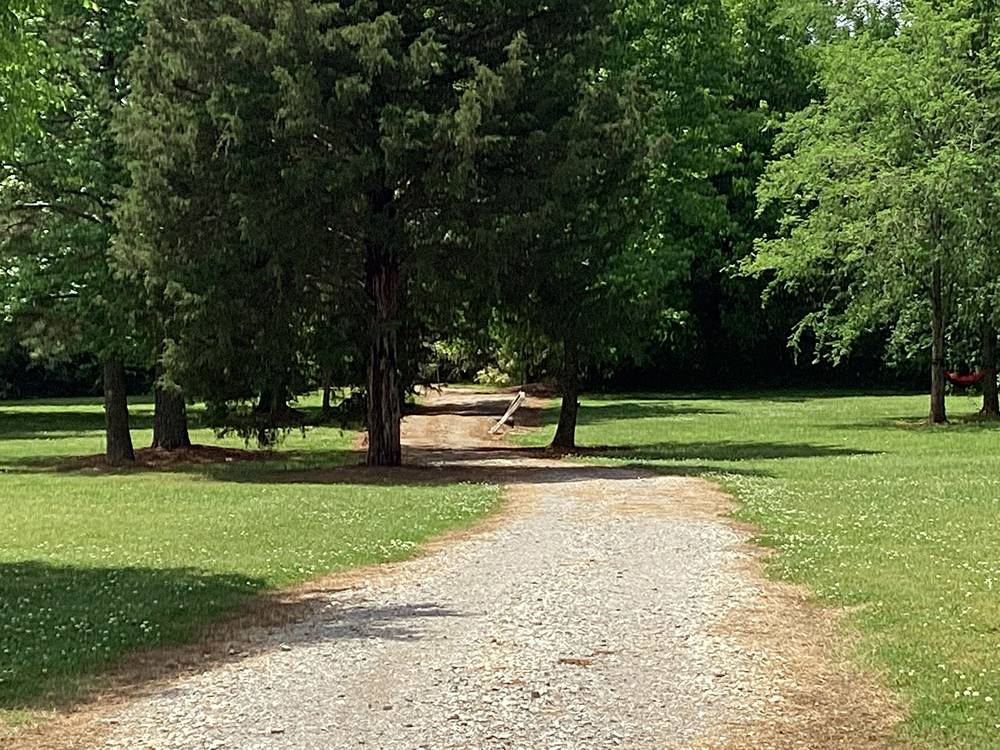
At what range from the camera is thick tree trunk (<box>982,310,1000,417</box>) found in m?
38.8

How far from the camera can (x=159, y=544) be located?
48.7ft

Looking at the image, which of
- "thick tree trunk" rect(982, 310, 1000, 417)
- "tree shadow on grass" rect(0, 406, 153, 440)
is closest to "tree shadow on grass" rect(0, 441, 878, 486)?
"thick tree trunk" rect(982, 310, 1000, 417)

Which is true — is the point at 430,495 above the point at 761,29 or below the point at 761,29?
below

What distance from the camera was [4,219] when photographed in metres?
26.7

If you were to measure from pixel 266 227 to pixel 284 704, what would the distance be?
15.5 metres

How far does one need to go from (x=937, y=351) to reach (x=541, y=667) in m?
29.1

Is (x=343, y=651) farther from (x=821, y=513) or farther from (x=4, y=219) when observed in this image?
(x=4, y=219)

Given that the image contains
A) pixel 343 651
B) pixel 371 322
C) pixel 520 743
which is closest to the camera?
pixel 520 743

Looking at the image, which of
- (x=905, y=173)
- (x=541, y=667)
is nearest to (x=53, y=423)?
(x=905, y=173)

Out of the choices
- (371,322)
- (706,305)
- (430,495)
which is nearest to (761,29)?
(706,305)

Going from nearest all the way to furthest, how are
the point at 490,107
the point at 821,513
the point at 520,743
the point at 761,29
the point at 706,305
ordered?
the point at 520,743, the point at 821,513, the point at 490,107, the point at 761,29, the point at 706,305

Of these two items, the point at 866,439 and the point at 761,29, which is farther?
the point at 761,29

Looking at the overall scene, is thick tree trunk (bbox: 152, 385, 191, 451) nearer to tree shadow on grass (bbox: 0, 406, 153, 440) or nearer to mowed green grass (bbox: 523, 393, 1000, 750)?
mowed green grass (bbox: 523, 393, 1000, 750)

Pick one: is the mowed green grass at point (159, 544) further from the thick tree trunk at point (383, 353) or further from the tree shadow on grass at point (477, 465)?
the thick tree trunk at point (383, 353)
